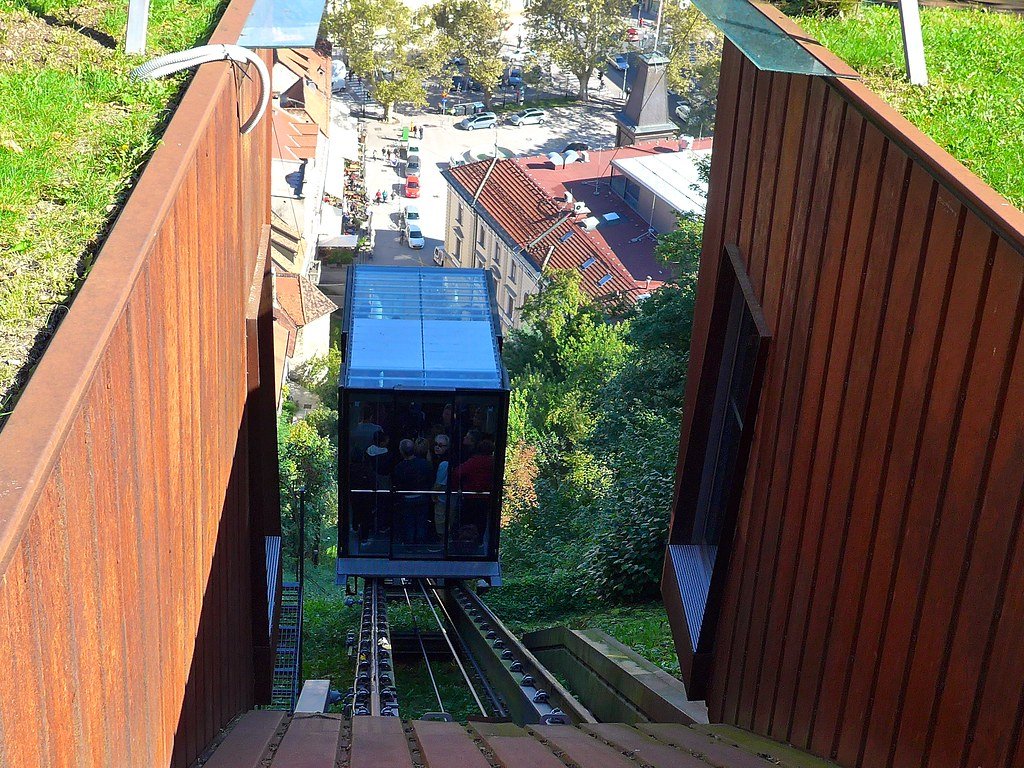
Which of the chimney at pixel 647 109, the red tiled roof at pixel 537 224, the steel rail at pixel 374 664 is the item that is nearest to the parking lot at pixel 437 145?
the red tiled roof at pixel 537 224

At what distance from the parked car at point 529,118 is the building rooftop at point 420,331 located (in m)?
53.9

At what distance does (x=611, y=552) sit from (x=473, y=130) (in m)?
53.4

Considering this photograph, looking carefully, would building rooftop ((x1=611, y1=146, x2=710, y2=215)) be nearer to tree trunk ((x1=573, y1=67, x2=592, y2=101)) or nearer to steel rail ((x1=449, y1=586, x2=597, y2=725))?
tree trunk ((x1=573, y1=67, x2=592, y2=101))

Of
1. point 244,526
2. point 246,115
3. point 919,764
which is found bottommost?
point 244,526

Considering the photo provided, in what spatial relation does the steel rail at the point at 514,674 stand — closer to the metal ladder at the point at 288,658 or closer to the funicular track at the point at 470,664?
the funicular track at the point at 470,664

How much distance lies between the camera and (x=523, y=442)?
2355 cm

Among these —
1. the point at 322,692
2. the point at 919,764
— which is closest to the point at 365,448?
the point at 322,692

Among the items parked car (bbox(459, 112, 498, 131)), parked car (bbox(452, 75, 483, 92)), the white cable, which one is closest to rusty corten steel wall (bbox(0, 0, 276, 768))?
the white cable

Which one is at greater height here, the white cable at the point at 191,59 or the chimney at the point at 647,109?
the chimney at the point at 647,109

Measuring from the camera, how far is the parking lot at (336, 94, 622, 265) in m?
50.2

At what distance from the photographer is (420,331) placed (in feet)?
36.0

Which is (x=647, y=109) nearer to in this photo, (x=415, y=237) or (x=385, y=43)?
(x=415, y=237)

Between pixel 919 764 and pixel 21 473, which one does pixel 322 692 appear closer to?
pixel 919 764

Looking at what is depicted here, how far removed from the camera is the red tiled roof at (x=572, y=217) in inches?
1481
